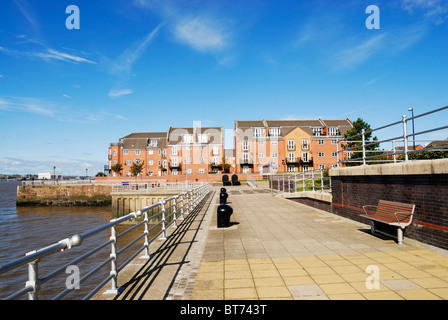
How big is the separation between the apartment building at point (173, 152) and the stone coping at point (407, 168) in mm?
60909

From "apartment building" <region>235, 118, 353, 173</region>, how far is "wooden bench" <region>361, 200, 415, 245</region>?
194ft

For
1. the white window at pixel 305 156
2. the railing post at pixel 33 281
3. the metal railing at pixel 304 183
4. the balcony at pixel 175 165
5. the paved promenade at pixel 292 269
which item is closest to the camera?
the railing post at pixel 33 281

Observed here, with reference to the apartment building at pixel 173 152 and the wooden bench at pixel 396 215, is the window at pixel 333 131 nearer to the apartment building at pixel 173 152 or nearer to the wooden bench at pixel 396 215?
the apartment building at pixel 173 152

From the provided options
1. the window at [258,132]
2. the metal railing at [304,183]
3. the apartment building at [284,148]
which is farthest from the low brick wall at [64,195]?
the window at [258,132]

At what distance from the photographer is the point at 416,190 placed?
703 cm

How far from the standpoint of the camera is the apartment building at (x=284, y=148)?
68.1 metres

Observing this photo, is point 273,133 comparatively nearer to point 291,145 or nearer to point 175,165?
point 291,145

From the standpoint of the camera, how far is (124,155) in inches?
2982

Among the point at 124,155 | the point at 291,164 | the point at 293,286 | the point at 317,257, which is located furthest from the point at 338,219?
the point at 124,155

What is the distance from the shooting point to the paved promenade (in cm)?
428

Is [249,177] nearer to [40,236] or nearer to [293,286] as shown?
[40,236]

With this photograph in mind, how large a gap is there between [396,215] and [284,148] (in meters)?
62.6

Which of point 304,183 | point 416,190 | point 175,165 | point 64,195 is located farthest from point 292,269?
point 175,165
